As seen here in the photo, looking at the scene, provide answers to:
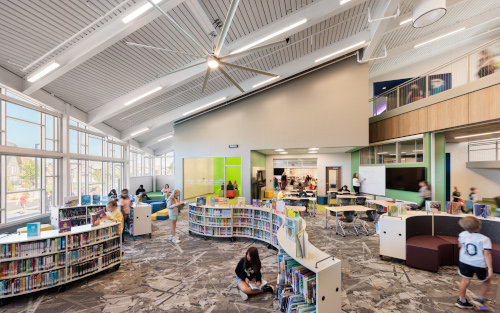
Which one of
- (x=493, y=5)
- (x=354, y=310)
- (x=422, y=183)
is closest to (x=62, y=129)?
(x=354, y=310)

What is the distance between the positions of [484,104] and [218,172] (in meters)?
10.6

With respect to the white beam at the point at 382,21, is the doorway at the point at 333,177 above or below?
below

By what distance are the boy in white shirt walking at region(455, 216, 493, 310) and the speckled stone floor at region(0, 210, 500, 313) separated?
238 mm

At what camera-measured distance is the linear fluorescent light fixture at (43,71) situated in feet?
18.6

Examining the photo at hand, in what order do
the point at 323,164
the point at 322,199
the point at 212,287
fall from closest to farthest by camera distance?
the point at 212,287, the point at 322,199, the point at 323,164

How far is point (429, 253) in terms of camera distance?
4.71 meters

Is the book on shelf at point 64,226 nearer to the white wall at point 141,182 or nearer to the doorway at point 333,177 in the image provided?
the white wall at point 141,182

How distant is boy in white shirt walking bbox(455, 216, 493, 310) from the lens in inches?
130

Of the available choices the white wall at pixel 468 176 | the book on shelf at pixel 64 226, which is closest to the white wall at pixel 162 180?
the book on shelf at pixel 64 226

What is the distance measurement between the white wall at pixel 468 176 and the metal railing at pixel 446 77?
172 inches

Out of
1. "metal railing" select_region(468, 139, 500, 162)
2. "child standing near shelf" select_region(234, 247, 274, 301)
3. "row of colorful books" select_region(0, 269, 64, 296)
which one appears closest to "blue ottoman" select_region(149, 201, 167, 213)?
"row of colorful books" select_region(0, 269, 64, 296)

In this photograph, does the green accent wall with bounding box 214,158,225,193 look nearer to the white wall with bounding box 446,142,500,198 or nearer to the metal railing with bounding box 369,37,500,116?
the metal railing with bounding box 369,37,500,116

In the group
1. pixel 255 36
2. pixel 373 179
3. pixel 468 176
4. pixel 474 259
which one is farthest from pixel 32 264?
pixel 468 176

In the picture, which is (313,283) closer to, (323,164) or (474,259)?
(474,259)
